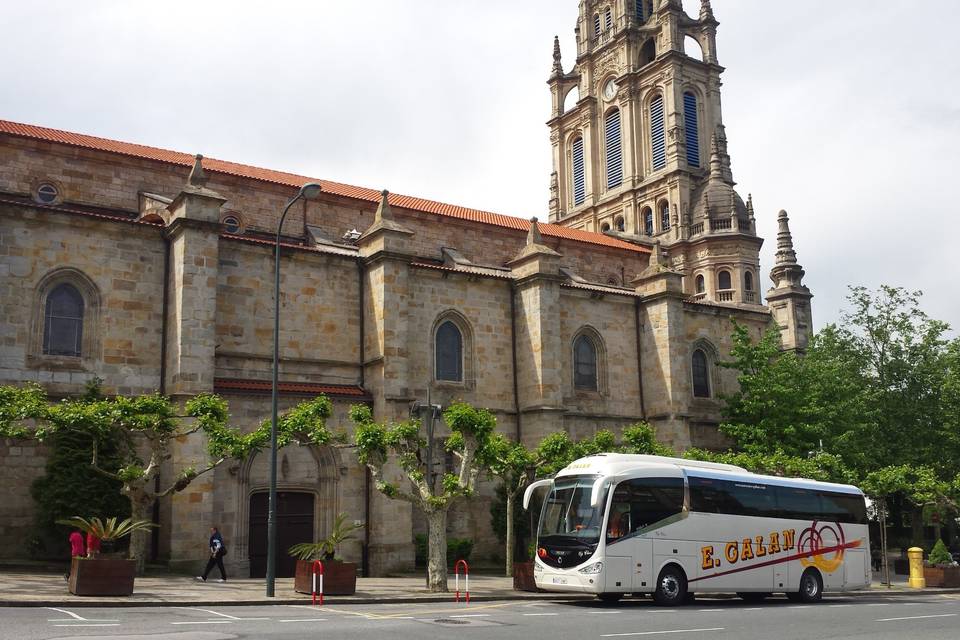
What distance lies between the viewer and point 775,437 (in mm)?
37719

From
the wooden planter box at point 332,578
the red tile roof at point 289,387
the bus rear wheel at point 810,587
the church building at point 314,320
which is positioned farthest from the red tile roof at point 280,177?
the bus rear wheel at point 810,587

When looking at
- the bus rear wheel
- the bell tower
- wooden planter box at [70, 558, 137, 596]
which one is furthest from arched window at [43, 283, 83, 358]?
the bell tower

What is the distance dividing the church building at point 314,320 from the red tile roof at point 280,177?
175 mm

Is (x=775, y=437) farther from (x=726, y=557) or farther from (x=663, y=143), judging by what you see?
(x=663, y=143)

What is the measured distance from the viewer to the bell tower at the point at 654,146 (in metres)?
58.7

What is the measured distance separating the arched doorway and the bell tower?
33457 millimetres

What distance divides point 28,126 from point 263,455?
15.8 m

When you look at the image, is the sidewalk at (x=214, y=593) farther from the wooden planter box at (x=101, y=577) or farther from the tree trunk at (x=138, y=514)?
the tree trunk at (x=138, y=514)

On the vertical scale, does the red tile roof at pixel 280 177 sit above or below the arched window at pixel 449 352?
above

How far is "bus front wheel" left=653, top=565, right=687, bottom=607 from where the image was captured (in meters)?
19.9

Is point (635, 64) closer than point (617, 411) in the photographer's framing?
No

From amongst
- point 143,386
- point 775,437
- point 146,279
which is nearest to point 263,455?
point 143,386

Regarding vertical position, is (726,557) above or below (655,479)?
below

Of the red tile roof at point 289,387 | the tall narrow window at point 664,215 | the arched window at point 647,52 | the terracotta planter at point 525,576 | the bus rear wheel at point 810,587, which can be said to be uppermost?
the arched window at point 647,52
